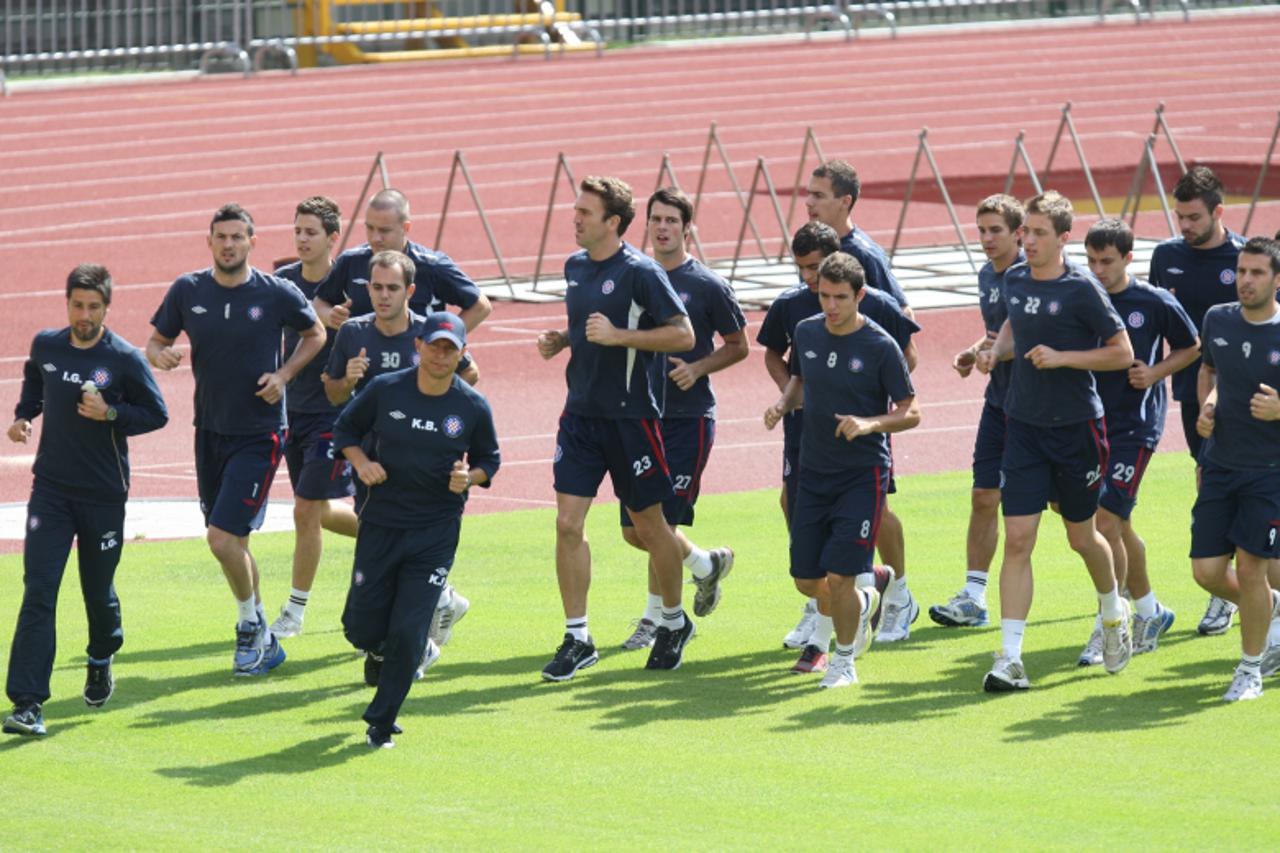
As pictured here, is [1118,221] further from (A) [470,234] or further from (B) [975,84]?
(B) [975,84]

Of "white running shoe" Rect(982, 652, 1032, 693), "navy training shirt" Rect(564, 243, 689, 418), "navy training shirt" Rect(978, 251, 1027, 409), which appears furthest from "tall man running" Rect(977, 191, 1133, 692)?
"navy training shirt" Rect(564, 243, 689, 418)

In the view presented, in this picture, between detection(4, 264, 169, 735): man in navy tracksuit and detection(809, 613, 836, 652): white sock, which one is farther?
detection(809, 613, 836, 652): white sock

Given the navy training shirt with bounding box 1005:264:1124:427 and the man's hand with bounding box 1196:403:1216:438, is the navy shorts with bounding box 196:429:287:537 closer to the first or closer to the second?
the navy training shirt with bounding box 1005:264:1124:427

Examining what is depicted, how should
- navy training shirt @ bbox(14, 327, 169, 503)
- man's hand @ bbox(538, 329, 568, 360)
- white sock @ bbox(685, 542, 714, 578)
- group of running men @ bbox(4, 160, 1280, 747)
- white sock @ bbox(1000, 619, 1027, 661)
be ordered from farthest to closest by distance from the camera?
white sock @ bbox(685, 542, 714, 578) → man's hand @ bbox(538, 329, 568, 360) → white sock @ bbox(1000, 619, 1027, 661) → navy training shirt @ bbox(14, 327, 169, 503) → group of running men @ bbox(4, 160, 1280, 747)

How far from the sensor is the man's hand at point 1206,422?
390 inches

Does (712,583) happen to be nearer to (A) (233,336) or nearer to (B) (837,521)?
(B) (837,521)

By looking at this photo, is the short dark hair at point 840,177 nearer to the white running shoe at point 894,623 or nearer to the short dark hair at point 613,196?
the short dark hair at point 613,196

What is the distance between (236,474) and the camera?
1080 centimetres

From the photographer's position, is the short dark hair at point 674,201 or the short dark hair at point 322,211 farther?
the short dark hair at point 322,211

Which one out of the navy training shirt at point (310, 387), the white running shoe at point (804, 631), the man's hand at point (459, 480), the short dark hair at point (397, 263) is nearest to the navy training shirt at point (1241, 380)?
the white running shoe at point (804, 631)

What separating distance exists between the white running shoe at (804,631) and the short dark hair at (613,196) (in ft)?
6.95

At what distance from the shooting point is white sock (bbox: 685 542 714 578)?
11516 mm

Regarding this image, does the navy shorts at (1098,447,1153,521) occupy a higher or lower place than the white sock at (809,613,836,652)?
higher

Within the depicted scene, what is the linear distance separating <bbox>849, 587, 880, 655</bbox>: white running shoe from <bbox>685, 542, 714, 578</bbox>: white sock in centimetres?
124
